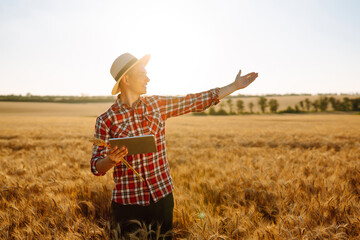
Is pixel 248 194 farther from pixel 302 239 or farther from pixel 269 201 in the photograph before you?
pixel 302 239

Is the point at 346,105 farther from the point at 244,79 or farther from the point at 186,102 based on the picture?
the point at 186,102

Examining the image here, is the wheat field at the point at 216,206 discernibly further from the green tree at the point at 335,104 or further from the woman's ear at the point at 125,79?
the green tree at the point at 335,104

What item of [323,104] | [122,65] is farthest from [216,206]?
[323,104]

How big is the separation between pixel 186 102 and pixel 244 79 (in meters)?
0.61

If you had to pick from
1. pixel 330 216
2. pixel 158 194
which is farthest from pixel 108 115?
pixel 330 216

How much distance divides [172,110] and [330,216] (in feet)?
6.15

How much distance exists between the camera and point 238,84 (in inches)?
89.5

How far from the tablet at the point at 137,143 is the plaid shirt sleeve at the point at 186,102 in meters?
0.66

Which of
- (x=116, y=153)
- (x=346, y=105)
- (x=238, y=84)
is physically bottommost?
(x=116, y=153)

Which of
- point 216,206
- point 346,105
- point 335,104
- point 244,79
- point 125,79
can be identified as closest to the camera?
point 125,79

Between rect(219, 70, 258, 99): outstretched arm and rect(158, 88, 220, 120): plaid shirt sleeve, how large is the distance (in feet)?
0.22

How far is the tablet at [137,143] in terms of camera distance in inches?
65.8

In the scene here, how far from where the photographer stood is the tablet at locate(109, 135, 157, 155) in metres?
1.67

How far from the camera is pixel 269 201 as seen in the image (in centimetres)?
299
